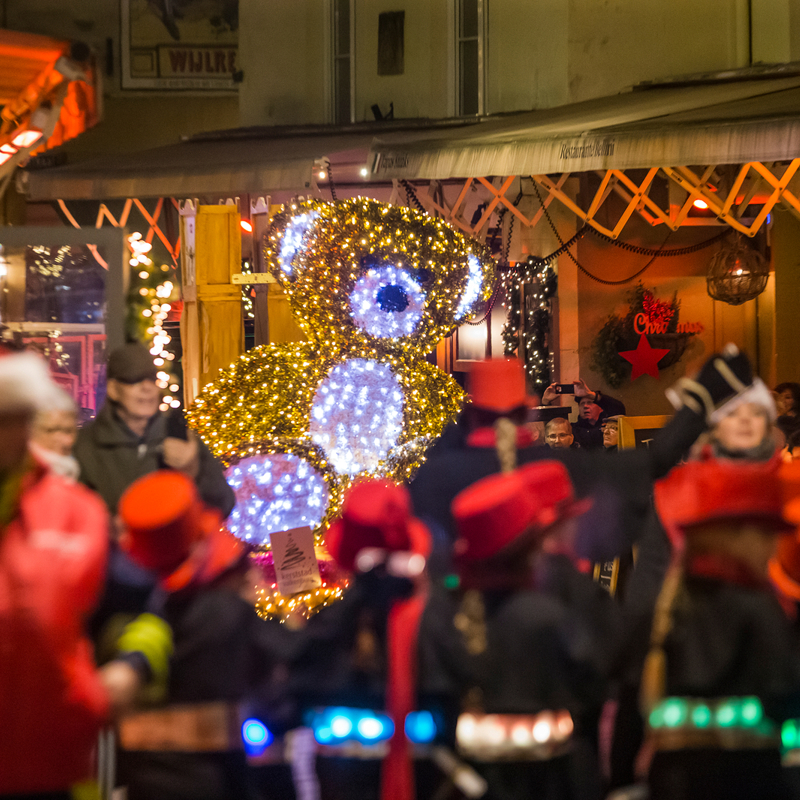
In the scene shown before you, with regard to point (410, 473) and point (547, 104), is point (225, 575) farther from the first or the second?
point (547, 104)

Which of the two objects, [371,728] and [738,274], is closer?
[371,728]

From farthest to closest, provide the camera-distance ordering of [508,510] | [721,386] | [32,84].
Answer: [32,84] < [721,386] < [508,510]

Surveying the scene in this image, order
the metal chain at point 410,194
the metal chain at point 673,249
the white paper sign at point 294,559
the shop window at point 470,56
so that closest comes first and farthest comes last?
the white paper sign at point 294,559 → the metal chain at point 410,194 → the metal chain at point 673,249 → the shop window at point 470,56

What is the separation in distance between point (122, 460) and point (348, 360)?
78.6 inches

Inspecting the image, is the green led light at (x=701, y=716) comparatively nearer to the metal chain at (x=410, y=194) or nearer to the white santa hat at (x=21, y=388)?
the white santa hat at (x=21, y=388)

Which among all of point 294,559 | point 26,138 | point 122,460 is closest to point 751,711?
point 122,460

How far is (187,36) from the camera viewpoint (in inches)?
523

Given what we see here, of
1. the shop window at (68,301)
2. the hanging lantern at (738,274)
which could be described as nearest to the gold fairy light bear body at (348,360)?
the shop window at (68,301)

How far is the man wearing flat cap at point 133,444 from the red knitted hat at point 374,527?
128 cm

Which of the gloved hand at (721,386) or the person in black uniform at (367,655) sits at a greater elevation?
the gloved hand at (721,386)

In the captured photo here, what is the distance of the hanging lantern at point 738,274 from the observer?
360 inches

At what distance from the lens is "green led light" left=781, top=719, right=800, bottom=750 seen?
8.20 feet

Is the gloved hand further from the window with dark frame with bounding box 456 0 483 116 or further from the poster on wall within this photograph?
the poster on wall

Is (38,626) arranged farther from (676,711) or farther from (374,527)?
(676,711)
